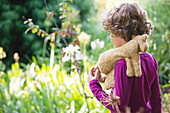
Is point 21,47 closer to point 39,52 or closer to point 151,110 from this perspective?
point 39,52

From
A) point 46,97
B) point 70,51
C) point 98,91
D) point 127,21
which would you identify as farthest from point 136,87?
point 46,97

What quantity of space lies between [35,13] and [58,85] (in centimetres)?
221

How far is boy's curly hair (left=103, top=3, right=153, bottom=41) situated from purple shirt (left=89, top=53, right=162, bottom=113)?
0.14 meters

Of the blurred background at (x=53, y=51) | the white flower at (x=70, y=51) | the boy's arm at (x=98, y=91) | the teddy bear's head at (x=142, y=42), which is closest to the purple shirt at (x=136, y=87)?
the boy's arm at (x=98, y=91)

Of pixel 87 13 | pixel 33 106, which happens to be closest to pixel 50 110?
pixel 33 106

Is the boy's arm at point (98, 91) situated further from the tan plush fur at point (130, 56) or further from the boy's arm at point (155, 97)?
the boy's arm at point (155, 97)

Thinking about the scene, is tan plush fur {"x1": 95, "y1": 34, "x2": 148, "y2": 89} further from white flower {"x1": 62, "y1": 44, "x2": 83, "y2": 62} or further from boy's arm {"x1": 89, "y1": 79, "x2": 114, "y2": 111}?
white flower {"x1": 62, "y1": 44, "x2": 83, "y2": 62}

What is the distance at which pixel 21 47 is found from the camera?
4840mm

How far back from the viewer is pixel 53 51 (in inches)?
131

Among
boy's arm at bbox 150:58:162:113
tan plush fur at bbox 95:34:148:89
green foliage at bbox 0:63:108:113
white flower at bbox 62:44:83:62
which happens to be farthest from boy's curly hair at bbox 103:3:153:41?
green foliage at bbox 0:63:108:113

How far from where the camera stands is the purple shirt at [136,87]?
1.05m

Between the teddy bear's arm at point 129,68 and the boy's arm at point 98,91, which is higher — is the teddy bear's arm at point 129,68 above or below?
above

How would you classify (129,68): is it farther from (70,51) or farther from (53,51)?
(53,51)

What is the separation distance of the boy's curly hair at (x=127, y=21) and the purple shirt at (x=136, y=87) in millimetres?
143
